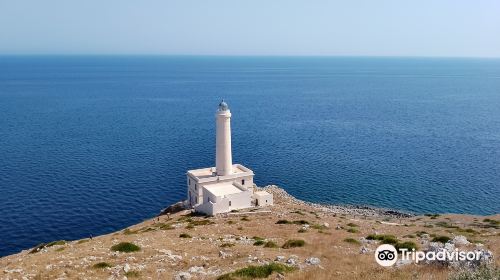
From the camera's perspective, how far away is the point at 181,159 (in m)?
86.6

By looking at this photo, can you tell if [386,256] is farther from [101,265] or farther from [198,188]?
[198,188]

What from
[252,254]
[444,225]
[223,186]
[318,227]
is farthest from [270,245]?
[444,225]

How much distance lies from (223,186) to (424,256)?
33.4 m

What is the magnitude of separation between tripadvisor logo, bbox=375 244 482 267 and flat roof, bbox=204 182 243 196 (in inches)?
1048

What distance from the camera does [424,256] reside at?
2011cm

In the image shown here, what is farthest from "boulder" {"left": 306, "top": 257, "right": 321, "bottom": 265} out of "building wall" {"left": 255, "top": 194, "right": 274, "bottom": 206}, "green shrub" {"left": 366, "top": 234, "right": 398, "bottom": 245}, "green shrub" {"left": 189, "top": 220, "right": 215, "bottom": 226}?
"building wall" {"left": 255, "top": 194, "right": 274, "bottom": 206}

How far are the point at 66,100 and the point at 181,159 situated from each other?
10488 cm

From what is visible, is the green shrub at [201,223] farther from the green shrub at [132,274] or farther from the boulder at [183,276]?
the boulder at [183,276]

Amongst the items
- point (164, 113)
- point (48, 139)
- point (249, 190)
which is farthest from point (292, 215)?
point (164, 113)

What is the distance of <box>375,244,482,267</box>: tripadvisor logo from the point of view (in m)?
18.0

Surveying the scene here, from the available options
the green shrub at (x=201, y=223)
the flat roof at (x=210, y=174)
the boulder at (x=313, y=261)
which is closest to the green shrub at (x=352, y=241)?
the boulder at (x=313, y=261)

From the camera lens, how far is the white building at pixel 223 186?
1881 inches

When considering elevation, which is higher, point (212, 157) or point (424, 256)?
point (424, 256)

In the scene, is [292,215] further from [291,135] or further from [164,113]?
[164,113]
